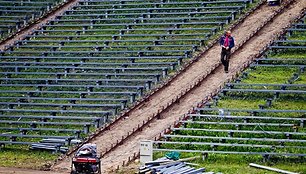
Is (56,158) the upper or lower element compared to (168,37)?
lower

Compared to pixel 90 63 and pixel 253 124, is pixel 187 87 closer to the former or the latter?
pixel 90 63

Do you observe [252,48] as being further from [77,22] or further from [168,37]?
[77,22]

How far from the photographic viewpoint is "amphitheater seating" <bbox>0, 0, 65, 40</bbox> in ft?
166

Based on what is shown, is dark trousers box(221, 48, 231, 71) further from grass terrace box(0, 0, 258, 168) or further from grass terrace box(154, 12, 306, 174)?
grass terrace box(0, 0, 258, 168)

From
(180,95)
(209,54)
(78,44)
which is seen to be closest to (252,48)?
(209,54)

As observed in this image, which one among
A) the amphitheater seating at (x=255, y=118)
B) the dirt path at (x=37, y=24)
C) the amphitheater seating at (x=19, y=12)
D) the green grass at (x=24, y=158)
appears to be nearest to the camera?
the amphitheater seating at (x=255, y=118)

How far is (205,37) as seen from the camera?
4450 centimetres

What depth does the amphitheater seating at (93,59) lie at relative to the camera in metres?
39.0

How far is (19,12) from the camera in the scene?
2064 inches

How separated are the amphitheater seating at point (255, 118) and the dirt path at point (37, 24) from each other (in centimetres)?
1320

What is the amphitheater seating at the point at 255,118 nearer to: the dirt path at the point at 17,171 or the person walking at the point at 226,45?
the person walking at the point at 226,45

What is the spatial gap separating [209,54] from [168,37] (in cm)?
296

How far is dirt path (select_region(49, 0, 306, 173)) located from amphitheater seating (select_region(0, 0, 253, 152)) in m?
0.74

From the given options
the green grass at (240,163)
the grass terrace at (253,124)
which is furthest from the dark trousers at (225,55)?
the green grass at (240,163)
